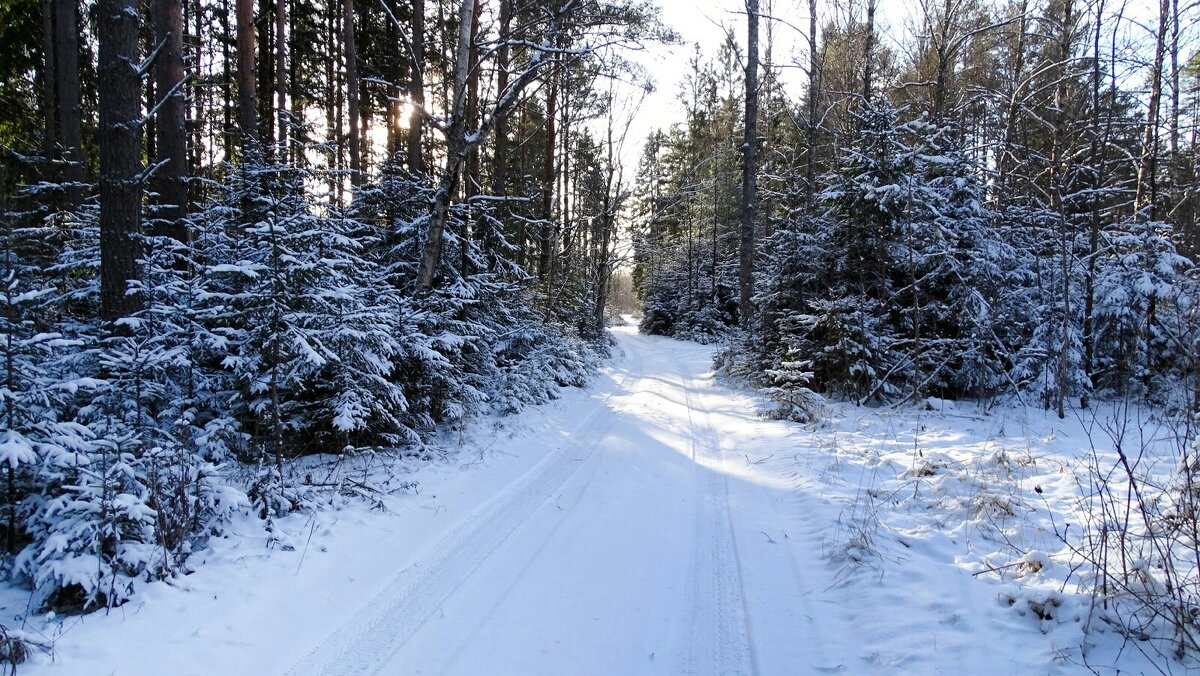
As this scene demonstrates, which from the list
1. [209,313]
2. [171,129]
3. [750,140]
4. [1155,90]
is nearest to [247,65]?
[171,129]

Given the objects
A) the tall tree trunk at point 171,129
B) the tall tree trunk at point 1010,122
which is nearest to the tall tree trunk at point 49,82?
the tall tree trunk at point 171,129

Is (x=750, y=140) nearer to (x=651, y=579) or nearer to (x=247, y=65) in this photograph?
(x=247, y=65)

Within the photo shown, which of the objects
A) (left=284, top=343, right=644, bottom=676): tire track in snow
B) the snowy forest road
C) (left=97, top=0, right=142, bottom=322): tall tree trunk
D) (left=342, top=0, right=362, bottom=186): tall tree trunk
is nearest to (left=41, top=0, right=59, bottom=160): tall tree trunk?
(left=342, top=0, right=362, bottom=186): tall tree trunk

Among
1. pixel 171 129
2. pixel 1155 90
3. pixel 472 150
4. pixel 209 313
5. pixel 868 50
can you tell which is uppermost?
pixel 868 50

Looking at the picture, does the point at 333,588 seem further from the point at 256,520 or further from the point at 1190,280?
the point at 1190,280

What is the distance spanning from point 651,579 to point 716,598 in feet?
1.67

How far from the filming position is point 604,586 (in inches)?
160

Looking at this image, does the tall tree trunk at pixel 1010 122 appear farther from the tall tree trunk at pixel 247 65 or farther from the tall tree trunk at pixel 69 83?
the tall tree trunk at pixel 69 83

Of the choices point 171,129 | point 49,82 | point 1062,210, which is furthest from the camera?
point 49,82

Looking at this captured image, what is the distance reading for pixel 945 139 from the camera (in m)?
11.2

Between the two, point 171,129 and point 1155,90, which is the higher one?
point 1155,90

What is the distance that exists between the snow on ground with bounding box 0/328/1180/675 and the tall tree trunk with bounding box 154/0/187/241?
574cm

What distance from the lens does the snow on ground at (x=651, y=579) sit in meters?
3.13

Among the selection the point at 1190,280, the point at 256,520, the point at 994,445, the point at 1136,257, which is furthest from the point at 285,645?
the point at 1136,257
